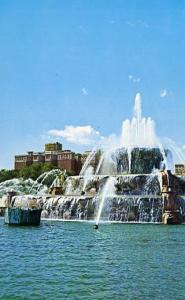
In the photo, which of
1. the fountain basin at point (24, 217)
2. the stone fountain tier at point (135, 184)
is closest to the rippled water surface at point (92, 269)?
the fountain basin at point (24, 217)

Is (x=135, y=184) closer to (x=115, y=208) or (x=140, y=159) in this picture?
(x=115, y=208)

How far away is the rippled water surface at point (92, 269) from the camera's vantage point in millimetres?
14562

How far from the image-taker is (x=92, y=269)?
60.2 ft

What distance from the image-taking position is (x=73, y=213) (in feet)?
175

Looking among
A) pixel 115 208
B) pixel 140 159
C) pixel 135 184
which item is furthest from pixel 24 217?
pixel 140 159

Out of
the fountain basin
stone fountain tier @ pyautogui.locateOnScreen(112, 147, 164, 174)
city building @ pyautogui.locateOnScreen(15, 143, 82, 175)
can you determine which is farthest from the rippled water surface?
city building @ pyautogui.locateOnScreen(15, 143, 82, 175)

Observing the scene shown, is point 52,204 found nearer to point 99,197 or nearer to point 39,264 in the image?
point 99,197

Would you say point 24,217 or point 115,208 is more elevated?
point 115,208

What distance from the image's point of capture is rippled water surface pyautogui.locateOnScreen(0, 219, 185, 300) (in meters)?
14.6

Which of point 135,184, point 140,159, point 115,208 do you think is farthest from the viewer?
point 140,159

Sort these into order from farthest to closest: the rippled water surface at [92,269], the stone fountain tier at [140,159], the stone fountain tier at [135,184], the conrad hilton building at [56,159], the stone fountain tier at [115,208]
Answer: the conrad hilton building at [56,159], the stone fountain tier at [140,159], the stone fountain tier at [135,184], the stone fountain tier at [115,208], the rippled water surface at [92,269]

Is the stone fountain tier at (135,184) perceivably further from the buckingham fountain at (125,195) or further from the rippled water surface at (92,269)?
the rippled water surface at (92,269)

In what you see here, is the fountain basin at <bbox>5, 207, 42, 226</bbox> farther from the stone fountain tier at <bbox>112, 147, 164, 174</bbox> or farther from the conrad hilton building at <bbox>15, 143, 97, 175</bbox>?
the conrad hilton building at <bbox>15, 143, 97, 175</bbox>

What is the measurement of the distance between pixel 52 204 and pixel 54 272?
1488 inches
